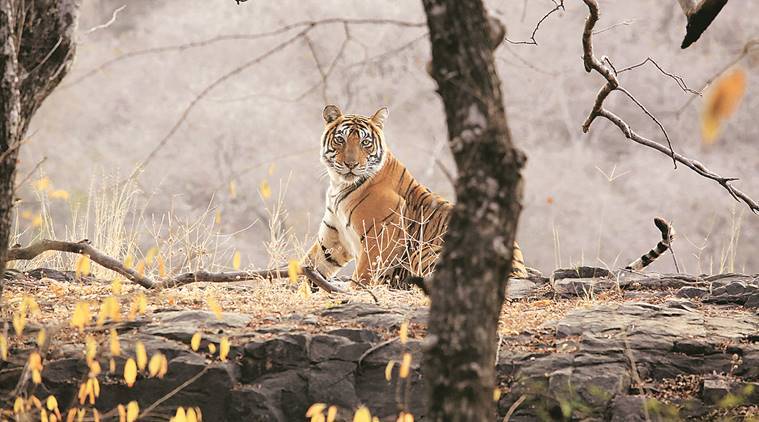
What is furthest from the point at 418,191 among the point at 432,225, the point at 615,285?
the point at 615,285

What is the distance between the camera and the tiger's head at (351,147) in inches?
218

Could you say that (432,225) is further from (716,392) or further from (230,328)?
(716,392)

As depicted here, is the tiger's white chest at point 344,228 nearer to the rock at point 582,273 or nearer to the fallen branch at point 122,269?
the fallen branch at point 122,269

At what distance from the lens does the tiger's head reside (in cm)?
553

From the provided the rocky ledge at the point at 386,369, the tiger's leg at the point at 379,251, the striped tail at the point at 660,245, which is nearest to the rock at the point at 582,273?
the striped tail at the point at 660,245

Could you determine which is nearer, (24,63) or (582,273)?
(24,63)

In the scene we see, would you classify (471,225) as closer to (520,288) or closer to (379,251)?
(520,288)

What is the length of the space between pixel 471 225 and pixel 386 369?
1490 mm

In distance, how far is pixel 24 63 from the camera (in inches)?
127

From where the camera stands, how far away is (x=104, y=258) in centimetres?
417

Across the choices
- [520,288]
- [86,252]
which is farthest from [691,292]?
[86,252]

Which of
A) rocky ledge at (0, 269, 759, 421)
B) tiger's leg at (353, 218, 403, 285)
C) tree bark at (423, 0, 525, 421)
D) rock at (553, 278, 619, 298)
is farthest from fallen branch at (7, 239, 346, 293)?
tree bark at (423, 0, 525, 421)

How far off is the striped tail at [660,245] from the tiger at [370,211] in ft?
2.11

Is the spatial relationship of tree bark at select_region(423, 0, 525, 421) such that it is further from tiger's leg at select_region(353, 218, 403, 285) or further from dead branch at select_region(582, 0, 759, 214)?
tiger's leg at select_region(353, 218, 403, 285)
